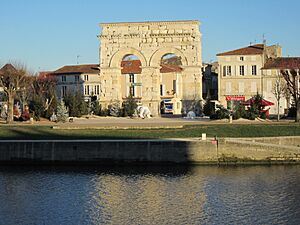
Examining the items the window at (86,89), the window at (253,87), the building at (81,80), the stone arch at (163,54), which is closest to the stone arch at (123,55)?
the stone arch at (163,54)

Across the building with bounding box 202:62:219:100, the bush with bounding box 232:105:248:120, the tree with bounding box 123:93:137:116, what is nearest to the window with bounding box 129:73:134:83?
the building with bounding box 202:62:219:100

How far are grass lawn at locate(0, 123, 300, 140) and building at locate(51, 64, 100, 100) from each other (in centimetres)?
4804

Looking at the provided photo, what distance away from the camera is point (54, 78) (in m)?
93.1

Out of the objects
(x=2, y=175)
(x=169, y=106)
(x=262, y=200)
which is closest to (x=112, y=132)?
(x=2, y=175)

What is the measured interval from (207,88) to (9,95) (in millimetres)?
43424

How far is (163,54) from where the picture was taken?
204ft

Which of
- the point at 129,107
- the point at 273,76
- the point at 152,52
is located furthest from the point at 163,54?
the point at 273,76

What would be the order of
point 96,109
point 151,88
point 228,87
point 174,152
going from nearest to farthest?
point 174,152
point 96,109
point 151,88
point 228,87

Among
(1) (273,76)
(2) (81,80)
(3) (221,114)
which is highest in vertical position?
(2) (81,80)

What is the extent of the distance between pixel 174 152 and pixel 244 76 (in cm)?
3813

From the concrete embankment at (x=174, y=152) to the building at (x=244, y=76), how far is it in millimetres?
35739

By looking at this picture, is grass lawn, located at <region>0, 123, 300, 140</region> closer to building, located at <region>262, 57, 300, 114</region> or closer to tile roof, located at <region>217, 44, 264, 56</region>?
building, located at <region>262, 57, 300, 114</region>

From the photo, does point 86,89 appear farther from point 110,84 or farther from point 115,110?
point 115,110

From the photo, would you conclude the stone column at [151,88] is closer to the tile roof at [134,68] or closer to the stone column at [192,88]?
the stone column at [192,88]
